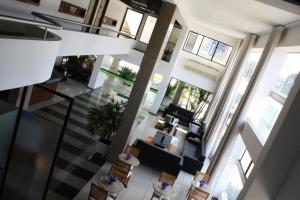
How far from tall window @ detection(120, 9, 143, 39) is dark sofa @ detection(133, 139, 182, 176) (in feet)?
35.1

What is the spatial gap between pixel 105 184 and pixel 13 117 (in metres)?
3.46

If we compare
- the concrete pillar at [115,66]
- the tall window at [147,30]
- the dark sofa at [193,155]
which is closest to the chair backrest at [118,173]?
the dark sofa at [193,155]

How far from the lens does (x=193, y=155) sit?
16.0 meters

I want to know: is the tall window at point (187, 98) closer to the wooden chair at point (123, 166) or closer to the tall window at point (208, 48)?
the tall window at point (208, 48)

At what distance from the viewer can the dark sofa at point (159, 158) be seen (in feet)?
41.9

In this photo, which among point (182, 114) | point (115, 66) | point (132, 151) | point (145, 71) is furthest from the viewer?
point (115, 66)

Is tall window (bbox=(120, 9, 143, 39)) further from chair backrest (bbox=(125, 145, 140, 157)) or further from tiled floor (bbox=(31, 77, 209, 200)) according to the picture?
chair backrest (bbox=(125, 145, 140, 157))

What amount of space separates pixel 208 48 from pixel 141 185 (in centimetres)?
1273

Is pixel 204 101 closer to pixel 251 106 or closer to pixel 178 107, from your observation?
pixel 178 107

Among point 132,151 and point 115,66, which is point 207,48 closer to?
point 115,66

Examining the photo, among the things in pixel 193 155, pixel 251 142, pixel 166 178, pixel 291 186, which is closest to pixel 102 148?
pixel 166 178

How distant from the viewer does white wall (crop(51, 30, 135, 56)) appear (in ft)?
27.4

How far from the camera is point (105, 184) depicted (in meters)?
9.42

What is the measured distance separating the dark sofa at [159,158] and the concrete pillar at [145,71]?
3.20 feet
